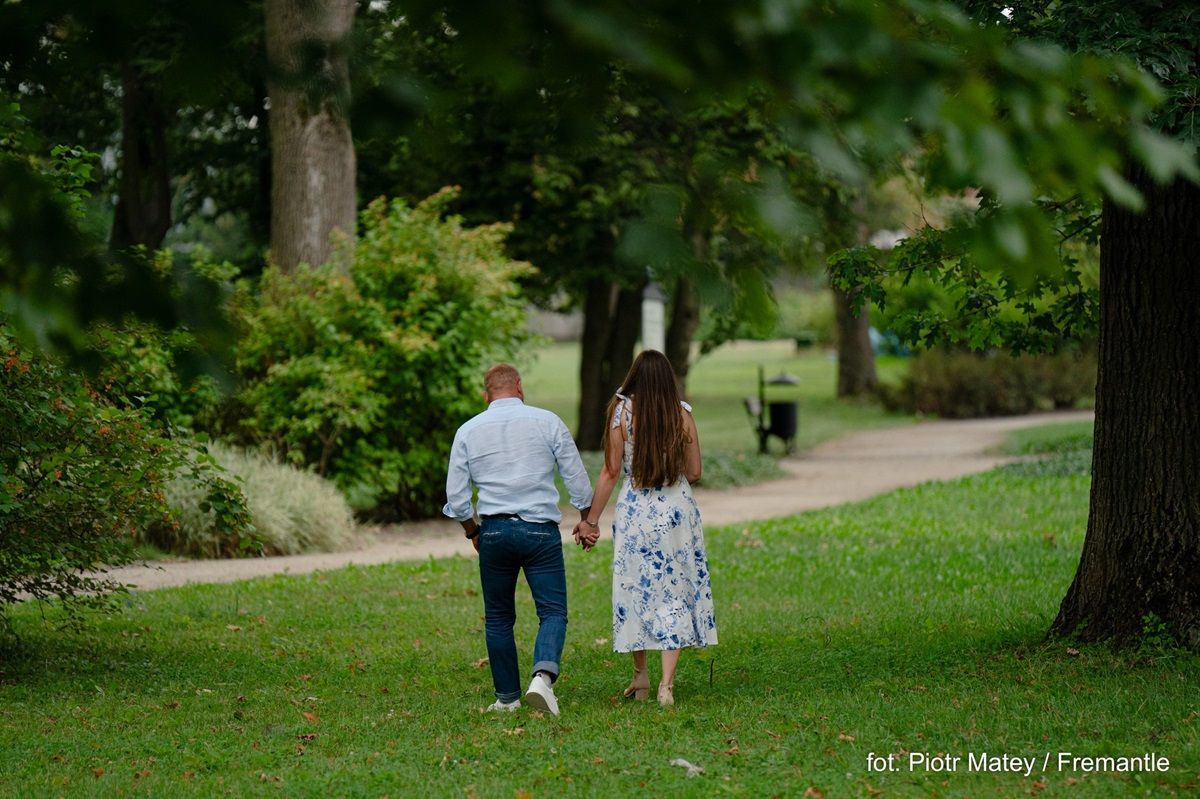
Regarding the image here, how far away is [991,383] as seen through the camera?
107 ft

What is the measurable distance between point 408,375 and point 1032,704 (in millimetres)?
10142

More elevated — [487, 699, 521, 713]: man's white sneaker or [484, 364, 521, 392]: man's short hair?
[484, 364, 521, 392]: man's short hair

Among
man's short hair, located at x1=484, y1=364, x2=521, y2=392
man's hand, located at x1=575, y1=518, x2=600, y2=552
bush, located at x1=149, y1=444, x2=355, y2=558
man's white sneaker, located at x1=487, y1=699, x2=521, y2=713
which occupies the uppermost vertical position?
man's short hair, located at x1=484, y1=364, x2=521, y2=392

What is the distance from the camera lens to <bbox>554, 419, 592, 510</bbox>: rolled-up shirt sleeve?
270 inches

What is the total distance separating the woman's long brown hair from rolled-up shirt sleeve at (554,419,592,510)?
29 centimetres

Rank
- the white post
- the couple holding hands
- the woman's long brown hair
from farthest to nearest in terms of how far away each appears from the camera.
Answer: the white post < the woman's long brown hair < the couple holding hands

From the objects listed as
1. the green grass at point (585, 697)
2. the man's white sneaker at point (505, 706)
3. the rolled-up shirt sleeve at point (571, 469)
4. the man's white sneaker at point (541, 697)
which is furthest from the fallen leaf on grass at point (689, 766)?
the rolled-up shirt sleeve at point (571, 469)

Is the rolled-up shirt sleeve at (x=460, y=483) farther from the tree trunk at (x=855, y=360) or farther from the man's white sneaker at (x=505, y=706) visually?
the tree trunk at (x=855, y=360)

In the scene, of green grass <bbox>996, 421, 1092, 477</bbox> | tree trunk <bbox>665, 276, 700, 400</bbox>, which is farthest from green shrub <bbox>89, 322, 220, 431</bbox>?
tree trunk <bbox>665, 276, 700, 400</bbox>

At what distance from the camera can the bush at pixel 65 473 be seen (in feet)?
23.9

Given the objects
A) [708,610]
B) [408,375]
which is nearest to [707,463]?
[408,375]

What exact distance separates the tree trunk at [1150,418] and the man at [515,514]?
2.84 metres

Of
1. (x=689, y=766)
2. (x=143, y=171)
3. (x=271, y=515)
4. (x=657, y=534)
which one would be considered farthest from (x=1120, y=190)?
(x=143, y=171)

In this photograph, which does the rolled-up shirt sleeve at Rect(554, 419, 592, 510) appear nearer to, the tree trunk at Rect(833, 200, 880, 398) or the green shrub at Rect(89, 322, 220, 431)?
the green shrub at Rect(89, 322, 220, 431)
